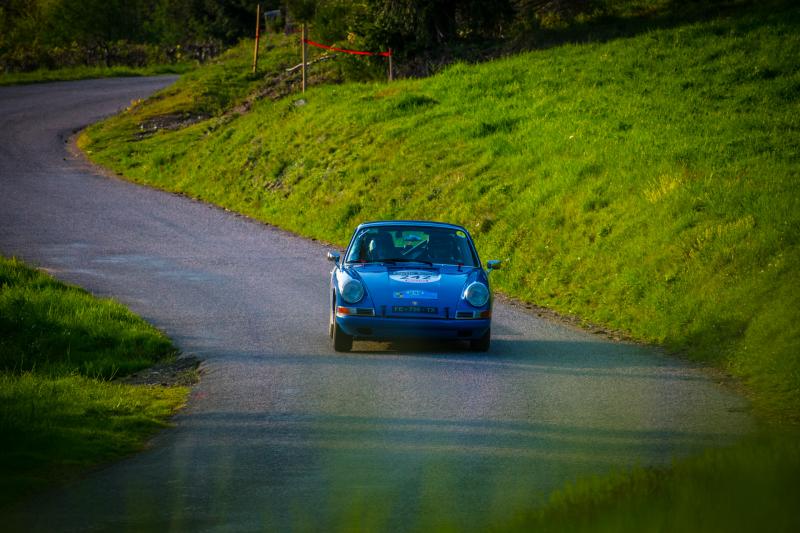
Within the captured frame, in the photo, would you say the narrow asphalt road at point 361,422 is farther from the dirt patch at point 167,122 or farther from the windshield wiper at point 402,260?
the dirt patch at point 167,122

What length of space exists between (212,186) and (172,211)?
3.69 m

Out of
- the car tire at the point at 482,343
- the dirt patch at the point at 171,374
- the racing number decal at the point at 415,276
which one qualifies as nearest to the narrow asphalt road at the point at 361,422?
the car tire at the point at 482,343

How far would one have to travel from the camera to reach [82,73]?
6631cm

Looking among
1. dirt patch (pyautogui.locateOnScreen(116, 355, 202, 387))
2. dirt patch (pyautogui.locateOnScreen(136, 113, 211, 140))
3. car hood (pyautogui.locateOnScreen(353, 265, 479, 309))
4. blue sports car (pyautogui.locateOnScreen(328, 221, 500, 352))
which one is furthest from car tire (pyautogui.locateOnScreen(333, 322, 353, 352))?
dirt patch (pyautogui.locateOnScreen(136, 113, 211, 140))

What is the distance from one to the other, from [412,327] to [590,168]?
11.0 meters

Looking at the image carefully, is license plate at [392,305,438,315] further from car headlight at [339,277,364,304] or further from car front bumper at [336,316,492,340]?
car headlight at [339,277,364,304]

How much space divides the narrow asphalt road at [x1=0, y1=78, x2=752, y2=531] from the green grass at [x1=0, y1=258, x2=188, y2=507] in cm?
34

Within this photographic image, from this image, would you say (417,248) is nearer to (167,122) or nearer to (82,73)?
(167,122)

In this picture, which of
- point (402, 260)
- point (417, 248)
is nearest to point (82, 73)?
point (417, 248)

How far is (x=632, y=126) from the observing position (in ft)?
88.4

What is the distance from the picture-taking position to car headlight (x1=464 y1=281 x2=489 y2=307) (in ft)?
46.8

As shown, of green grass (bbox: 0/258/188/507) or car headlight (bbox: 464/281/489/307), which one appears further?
car headlight (bbox: 464/281/489/307)

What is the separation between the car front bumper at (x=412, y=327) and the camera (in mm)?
14203

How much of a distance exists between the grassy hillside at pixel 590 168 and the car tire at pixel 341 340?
164 inches
